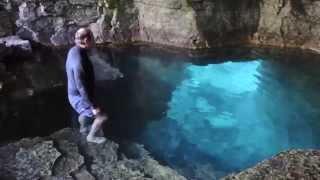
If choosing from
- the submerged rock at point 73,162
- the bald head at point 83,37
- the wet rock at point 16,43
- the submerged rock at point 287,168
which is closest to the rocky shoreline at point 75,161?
the submerged rock at point 73,162

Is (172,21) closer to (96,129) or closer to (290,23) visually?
(290,23)

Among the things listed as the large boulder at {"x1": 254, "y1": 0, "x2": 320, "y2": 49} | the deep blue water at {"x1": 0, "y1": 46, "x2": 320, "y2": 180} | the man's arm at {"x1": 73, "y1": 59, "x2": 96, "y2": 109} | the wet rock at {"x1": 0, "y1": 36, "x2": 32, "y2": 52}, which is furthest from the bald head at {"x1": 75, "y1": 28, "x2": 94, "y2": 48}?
the large boulder at {"x1": 254, "y1": 0, "x2": 320, "y2": 49}

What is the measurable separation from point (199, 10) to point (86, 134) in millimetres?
5181

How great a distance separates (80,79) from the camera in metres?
5.71

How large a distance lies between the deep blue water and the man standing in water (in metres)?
0.74

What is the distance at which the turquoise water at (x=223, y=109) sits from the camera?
21.5 ft

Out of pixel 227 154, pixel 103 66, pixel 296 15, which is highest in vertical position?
pixel 296 15

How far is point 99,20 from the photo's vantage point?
11008 mm

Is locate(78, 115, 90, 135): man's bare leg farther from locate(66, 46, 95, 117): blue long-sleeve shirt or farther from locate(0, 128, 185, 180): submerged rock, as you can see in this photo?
locate(66, 46, 95, 117): blue long-sleeve shirt

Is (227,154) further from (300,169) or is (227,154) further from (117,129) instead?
(300,169)

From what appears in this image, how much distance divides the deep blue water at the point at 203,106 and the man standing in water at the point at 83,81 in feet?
2.42

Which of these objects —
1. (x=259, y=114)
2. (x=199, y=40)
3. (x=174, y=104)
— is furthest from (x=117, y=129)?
(x=199, y=40)

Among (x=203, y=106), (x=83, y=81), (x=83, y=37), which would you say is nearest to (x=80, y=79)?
(x=83, y=81)

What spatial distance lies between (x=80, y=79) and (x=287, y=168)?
371cm
